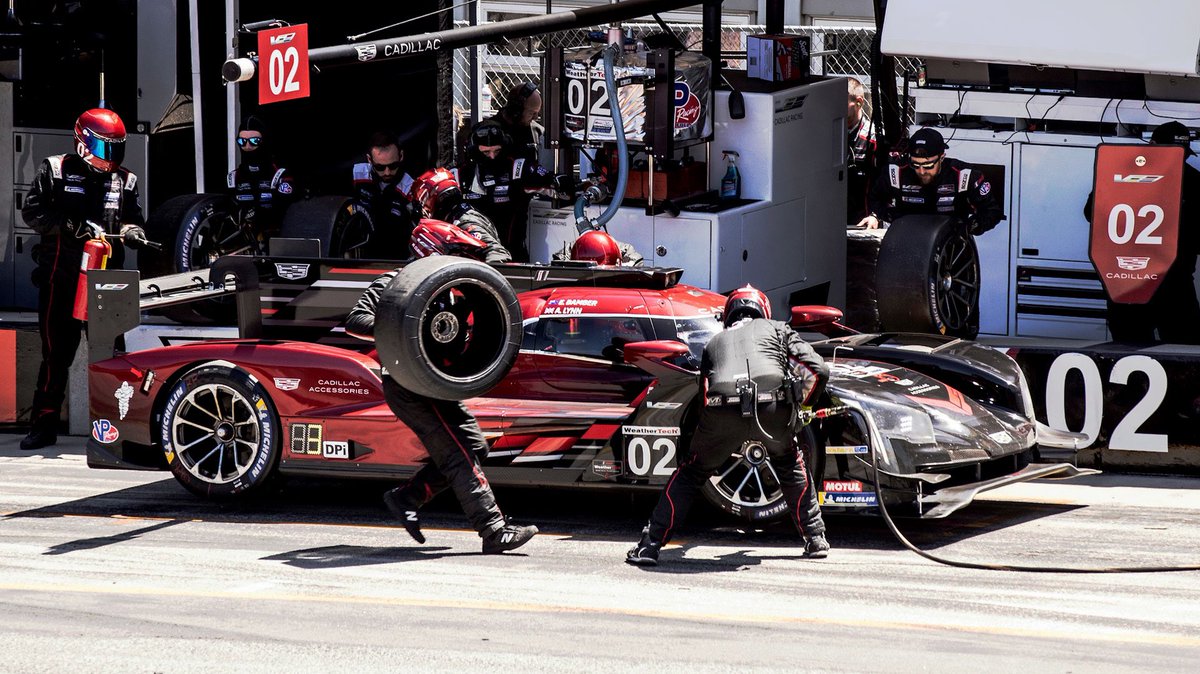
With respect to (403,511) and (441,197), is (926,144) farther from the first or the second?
(403,511)

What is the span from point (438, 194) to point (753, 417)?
448 cm

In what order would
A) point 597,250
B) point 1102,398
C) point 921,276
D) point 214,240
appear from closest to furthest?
point 597,250 < point 1102,398 < point 921,276 < point 214,240

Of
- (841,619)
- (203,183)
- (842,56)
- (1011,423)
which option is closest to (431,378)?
(841,619)

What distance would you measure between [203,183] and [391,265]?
4.60m

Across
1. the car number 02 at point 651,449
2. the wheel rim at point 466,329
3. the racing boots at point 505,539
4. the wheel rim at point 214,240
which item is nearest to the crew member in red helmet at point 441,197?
the wheel rim at point 214,240

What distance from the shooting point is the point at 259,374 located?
9.73 meters

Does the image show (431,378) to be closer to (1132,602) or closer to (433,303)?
(433,303)

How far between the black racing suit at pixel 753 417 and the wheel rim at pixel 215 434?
8.53ft

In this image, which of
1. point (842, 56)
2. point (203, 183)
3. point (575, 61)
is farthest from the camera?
point (842, 56)

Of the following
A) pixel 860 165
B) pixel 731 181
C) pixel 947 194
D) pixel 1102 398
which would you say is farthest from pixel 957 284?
pixel 860 165

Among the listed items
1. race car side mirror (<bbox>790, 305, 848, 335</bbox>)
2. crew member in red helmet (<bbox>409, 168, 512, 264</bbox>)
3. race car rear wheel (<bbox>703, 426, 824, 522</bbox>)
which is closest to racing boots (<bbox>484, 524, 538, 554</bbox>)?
race car rear wheel (<bbox>703, 426, 824, 522</bbox>)

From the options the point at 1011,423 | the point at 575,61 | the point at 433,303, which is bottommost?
the point at 1011,423

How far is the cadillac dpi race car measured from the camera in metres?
8.80

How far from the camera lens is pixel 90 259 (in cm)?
1217
